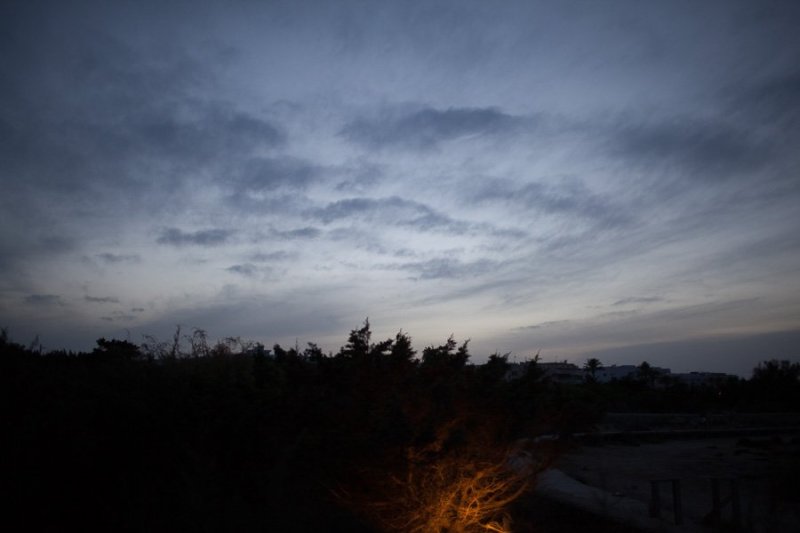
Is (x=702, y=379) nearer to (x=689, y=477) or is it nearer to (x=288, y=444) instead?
(x=689, y=477)

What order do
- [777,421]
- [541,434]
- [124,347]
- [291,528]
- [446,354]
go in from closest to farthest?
[291,528] < [541,434] < [446,354] < [124,347] < [777,421]

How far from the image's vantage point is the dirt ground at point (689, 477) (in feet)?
28.7

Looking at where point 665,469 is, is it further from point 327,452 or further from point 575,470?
point 327,452

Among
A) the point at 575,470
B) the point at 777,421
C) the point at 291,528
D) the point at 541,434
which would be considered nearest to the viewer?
the point at 291,528

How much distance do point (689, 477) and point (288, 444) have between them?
1665 centimetres

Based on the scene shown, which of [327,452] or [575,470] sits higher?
[327,452]

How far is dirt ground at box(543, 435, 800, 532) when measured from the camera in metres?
8.74

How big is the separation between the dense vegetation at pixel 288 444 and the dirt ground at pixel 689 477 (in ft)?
4.44

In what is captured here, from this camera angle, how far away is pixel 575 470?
17.9 metres

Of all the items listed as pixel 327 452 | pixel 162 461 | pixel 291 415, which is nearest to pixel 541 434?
pixel 327 452

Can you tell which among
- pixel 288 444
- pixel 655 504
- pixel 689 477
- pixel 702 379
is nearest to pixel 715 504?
pixel 655 504

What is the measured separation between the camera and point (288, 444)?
585cm

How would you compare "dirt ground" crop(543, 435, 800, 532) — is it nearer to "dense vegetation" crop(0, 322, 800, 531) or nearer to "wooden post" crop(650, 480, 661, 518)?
"wooden post" crop(650, 480, 661, 518)

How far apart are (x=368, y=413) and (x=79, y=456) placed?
3095 millimetres
